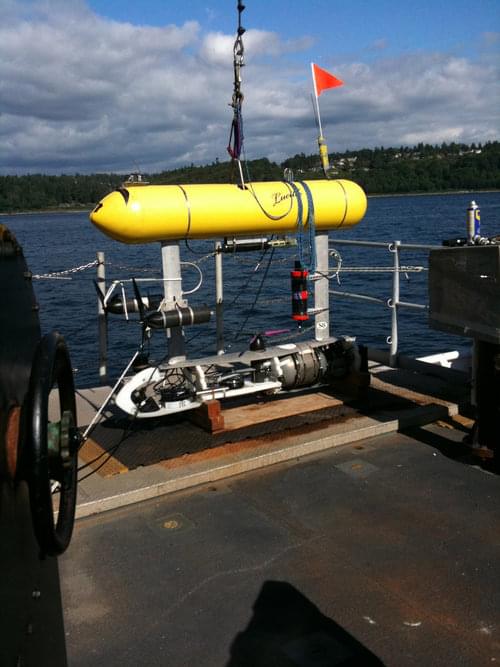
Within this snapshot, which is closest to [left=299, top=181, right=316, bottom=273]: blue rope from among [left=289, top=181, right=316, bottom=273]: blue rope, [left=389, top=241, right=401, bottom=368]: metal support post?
[left=289, top=181, right=316, bottom=273]: blue rope

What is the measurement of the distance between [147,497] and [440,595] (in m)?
2.17

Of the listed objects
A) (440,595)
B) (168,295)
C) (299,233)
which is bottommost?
(440,595)

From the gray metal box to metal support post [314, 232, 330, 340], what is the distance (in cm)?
178

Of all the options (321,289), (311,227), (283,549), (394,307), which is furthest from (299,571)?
(394,307)

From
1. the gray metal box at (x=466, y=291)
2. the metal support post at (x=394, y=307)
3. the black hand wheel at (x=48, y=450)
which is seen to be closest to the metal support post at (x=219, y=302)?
the metal support post at (x=394, y=307)

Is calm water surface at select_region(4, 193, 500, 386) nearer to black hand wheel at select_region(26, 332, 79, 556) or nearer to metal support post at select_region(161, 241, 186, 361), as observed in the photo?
metal support post at select_region(161, 241, 186, 361)

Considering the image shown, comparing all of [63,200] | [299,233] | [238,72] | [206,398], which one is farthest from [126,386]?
[63,200]

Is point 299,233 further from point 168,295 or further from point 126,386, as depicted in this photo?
point 126,386

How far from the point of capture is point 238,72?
5996mm

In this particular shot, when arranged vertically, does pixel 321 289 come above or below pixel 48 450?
below

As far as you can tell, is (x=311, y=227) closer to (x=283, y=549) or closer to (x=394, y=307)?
(x=394, y=307)

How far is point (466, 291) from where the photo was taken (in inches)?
195

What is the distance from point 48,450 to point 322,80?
248 inches

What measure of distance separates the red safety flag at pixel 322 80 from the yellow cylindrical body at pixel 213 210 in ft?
3.42
